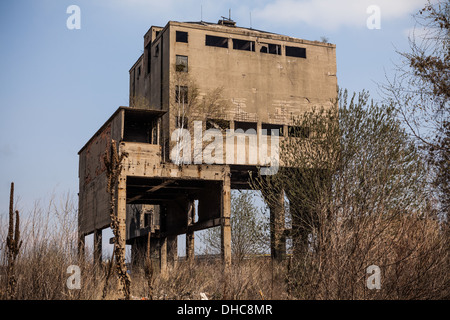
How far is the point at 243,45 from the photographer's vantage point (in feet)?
127

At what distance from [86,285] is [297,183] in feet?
45.1

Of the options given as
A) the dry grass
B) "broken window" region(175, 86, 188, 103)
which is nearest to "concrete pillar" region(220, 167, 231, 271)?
the dry grass

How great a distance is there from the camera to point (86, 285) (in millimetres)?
12281

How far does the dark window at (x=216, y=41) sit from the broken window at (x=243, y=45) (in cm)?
77

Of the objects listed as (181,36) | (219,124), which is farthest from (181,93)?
(181,36)

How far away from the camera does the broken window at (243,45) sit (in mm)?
38344

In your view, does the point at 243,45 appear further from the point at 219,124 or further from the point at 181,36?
the point at 219,124

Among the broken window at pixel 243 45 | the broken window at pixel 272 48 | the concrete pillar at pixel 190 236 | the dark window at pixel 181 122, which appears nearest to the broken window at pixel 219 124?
the dark window at pixel 181 122

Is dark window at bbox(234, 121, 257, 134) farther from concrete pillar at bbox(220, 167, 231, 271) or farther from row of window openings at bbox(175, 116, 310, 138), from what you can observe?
concrete pillar at bbox(220, 167, 231, 271)

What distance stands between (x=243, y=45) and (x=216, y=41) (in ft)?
6.95

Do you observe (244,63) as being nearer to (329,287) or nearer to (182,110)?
(182,110)

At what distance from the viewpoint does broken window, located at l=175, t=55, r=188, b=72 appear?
3566 cm
